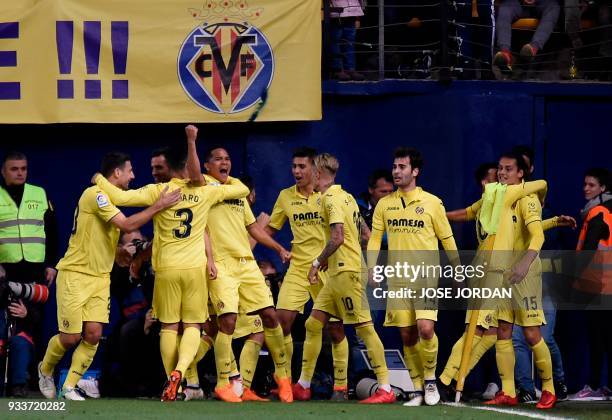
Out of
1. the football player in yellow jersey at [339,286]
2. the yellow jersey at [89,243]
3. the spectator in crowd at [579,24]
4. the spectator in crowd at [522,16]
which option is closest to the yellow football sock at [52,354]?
the yellow jersey at [89,243]

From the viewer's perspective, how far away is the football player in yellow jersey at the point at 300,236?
14.5 meters

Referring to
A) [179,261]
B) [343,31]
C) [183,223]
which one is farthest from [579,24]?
[179,261]

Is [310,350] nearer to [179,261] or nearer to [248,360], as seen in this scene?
[248,360]

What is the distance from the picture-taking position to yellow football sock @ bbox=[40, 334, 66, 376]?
1352cm

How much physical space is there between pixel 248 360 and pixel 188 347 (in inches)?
43.3

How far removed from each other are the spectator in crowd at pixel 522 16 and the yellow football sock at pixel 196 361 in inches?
166

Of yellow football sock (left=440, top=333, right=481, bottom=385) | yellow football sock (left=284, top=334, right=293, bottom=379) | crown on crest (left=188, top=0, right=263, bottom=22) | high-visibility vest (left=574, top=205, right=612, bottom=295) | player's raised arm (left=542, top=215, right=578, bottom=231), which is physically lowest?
yellow football sock (left=440, top=333, right=481, bottom=385)

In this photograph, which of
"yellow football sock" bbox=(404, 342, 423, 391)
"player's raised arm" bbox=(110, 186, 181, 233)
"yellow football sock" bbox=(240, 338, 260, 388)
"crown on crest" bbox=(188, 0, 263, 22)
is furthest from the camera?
"crown on crest" bbox=(188, 0, 263, 22)

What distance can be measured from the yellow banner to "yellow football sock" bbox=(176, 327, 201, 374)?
2.97 meters

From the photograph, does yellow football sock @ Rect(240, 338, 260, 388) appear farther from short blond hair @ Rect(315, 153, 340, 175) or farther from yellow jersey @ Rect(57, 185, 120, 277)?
short blond hair @ Rect(315, 153, 340, 175)

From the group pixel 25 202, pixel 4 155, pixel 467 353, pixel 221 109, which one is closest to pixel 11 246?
pixel 25 202

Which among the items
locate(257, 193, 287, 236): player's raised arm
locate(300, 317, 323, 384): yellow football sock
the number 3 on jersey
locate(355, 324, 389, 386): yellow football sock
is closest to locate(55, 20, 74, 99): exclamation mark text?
locate(257, 193, 287, 236): player's raised arm

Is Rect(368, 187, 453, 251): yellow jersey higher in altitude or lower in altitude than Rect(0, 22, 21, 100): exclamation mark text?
lower

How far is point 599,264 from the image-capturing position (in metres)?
15.1
